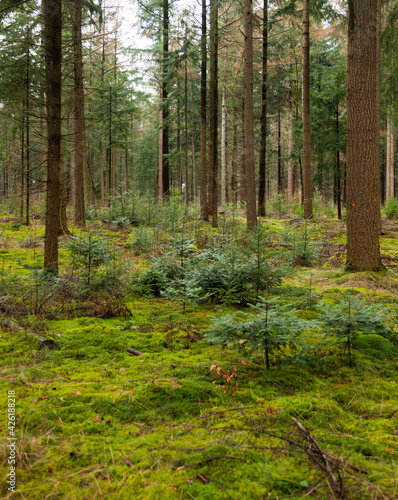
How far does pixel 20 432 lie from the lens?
1923 millimetres

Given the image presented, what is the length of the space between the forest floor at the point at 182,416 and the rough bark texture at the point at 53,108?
1896 mm

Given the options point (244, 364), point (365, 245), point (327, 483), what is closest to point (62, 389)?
point (244, 364)

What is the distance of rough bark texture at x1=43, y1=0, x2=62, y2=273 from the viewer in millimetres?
5238

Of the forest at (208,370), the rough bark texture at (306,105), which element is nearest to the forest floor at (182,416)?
the forest at (208,370)

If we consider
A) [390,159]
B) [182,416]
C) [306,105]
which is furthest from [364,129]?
[390,159]

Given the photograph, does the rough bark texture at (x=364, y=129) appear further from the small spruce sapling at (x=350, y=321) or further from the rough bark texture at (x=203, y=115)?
the rough bark texture at (x=203, y=115)

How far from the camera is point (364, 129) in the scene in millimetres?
6371

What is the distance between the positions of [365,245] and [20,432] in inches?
252

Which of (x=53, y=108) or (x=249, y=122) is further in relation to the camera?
(x=249, y=122)

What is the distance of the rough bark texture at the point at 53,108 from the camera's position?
17.2ft

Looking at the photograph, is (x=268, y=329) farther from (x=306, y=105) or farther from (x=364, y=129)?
(x=306, y=105)

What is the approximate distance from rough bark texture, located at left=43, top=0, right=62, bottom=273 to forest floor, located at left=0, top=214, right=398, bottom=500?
1.90 m

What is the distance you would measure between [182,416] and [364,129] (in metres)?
6.51

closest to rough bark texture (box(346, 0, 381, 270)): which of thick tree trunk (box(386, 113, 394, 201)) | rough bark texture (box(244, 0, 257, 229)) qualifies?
rough bark texture (box(244, 0, 257, 229))
